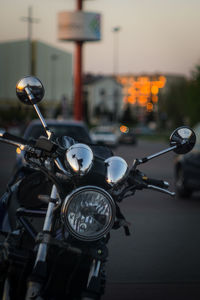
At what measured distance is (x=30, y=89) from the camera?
12.7 ft

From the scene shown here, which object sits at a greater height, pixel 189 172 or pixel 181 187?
pixel 189 172

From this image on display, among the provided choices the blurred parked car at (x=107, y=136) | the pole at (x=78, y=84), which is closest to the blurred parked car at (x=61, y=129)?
the blurred parked car at (x=107, y=136)

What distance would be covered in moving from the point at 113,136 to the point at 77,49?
25.0 ft

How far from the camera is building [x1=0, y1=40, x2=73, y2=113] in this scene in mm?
91062

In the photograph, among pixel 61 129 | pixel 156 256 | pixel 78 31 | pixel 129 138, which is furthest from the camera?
pixel 129 138

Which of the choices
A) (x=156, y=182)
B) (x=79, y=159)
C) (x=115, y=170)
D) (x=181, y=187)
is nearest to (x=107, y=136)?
(x=181, y=187)

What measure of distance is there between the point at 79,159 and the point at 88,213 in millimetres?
269

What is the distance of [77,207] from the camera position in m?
3.20

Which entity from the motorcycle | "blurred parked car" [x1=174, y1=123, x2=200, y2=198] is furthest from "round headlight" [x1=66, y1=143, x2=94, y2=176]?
"blurred parked car" [x1=174, y1=123, x2=200, y2=198]

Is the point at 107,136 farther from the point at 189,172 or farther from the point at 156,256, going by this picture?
the point at 156,256

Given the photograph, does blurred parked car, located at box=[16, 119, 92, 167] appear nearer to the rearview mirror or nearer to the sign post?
the rearview mirror

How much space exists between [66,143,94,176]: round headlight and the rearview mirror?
0.73 m

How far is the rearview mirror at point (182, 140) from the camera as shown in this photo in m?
3.86

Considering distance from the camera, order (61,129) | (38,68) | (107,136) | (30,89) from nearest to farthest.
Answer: (30,89)
(61,129)
(107,136)
(38,68)
